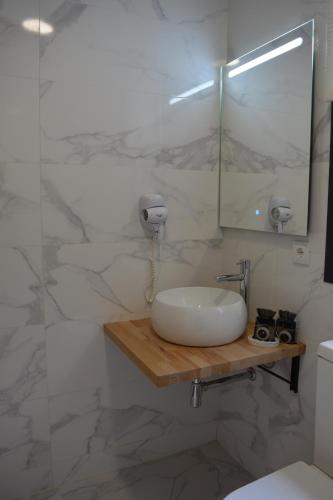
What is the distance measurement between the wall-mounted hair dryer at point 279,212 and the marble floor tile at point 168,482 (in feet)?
3.91

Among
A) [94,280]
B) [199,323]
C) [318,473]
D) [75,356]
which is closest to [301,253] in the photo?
[199,323]

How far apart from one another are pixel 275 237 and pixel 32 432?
134 centimetres

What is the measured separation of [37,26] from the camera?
1.55 m

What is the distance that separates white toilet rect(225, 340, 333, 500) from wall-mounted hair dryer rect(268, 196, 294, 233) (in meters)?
0.53

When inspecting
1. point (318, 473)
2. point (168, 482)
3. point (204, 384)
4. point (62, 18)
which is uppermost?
point (62, 18)

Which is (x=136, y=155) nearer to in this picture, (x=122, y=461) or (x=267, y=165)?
(x=267, y=165)

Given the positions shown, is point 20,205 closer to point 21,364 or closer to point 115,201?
point 115,201

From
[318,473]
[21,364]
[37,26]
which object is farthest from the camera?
[21,364]

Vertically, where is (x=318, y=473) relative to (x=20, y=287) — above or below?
below

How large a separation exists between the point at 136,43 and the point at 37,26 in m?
0.41

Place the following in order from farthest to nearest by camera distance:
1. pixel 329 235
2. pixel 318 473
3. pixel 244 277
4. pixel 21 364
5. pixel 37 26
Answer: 1. pixel 244 277
2. pixel 21 364
3. pixel 37 26
4. pixel 329 235
5. pixel 318 473

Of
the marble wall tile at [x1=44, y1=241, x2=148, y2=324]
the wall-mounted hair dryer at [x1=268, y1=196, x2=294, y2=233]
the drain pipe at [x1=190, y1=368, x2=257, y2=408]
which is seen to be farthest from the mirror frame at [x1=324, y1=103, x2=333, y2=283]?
the marble wall tile at [x1=44, y1=241, x2=148, y2=324]

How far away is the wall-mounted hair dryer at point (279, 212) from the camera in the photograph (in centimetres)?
160

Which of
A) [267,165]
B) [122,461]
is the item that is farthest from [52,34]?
[122,461]
